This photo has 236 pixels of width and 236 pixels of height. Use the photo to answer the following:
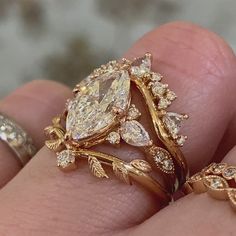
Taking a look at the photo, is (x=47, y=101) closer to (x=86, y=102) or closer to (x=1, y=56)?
(x=86, y=102)

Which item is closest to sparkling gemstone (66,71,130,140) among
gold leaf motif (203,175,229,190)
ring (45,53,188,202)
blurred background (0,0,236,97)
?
ring (45,53,188,202)

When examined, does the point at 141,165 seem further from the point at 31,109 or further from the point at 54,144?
the point at 31,109

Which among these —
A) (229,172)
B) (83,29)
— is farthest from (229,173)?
(83,29)

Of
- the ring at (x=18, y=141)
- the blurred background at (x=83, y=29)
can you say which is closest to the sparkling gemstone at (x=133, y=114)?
the ring at (x=18, y=141)

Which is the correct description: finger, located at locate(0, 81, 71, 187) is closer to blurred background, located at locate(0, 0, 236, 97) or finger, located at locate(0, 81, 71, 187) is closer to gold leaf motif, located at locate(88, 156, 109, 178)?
gold leaf motif, located at locate(88, 156, 109, 178)

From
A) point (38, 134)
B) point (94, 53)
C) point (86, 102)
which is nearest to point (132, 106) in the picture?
point (86, 102)

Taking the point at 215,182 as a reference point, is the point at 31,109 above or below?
below
